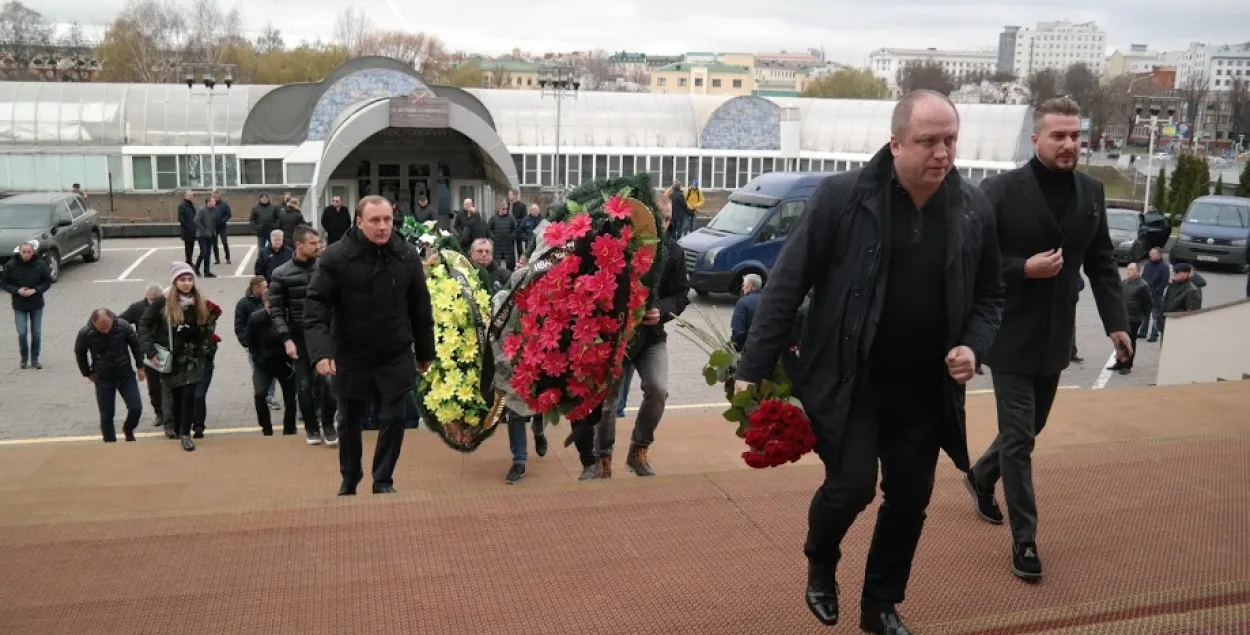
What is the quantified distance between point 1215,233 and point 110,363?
2659 centimetres

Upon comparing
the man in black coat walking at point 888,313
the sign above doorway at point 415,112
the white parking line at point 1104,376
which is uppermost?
the sign above doorway at point 415,112

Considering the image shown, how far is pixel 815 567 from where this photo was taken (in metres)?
4.00

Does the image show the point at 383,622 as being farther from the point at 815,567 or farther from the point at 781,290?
the point at 781,290

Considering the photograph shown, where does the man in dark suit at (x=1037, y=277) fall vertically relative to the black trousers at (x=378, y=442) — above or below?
above

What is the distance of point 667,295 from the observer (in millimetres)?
8133

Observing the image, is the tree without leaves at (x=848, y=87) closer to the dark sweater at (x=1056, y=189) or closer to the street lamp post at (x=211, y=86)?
the street lamp post at (x=211, y=86)

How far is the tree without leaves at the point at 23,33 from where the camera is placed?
9881 cm

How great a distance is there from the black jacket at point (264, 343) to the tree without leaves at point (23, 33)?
10135 cm

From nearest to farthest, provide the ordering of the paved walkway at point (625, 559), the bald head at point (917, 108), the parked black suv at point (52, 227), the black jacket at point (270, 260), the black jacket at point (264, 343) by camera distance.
Answer: the bald head at point (917, 108) → the paved walkway at point (625, 559) → the black jacket at point (264, 343) → the black jacket at point (270, 260) → the parked black suv at point (52, 227)

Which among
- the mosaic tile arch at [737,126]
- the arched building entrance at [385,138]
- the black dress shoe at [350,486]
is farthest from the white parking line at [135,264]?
the mosaic tile arch at [737,126]

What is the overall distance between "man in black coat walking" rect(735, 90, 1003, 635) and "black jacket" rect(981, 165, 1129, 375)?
1.10 m

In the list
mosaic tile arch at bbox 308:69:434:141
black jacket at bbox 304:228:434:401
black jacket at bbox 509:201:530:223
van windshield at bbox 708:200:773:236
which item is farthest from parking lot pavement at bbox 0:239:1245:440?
mosaic tile arch at bbox 308:69:434:141

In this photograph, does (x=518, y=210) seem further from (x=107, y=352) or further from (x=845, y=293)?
(x=845, y=293)

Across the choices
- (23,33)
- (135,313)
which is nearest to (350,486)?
(135,313)
